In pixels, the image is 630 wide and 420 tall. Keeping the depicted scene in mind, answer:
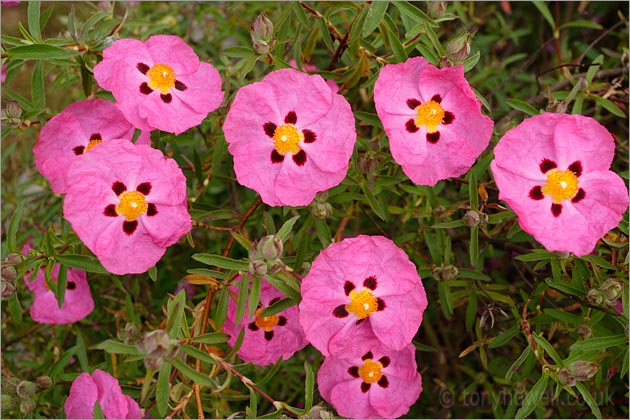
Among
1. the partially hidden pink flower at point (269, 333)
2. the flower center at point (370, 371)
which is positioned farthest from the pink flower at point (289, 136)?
the flower center at point (370, 371)

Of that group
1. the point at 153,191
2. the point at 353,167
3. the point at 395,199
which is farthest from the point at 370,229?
the point at 153,191

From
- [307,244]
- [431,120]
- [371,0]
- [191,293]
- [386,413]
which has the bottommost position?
[191,293]

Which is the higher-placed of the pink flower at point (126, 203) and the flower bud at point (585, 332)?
the pink flower at point (126, 203)

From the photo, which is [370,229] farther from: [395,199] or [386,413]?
[386,413]

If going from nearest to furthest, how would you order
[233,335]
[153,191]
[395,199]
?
[153,191] < [233,335] < [395,199]

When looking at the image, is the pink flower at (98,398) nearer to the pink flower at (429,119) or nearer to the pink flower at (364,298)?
the pink flower at (364,298)

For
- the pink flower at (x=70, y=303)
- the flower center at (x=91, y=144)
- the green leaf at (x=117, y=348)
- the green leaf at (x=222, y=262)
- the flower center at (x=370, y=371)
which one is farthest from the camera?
the pink flower at (x=70, y=303)

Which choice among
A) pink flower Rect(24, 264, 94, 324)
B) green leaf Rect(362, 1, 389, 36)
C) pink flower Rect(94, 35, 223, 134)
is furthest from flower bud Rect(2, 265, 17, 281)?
green leaf Rect(362, 1, 389, 36)

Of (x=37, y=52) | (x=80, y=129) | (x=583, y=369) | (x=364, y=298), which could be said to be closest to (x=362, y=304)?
(x=364, y=298)

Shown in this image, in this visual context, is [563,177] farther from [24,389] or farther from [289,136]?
[24,389]
